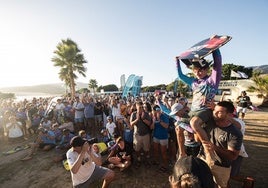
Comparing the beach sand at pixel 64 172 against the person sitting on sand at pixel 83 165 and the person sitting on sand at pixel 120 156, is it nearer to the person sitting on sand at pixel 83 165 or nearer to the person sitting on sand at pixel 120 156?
the person sitting on sand at pixel 120 156

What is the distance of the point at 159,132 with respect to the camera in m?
6.34

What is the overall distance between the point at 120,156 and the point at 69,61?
26.6 meters

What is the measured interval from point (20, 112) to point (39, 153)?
4966mm

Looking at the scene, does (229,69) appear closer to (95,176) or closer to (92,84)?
(92,84)

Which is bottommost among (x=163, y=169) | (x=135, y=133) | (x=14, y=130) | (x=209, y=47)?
(x=163, y=169)

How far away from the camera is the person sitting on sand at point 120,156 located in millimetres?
6120

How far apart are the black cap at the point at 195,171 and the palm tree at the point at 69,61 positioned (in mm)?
30216

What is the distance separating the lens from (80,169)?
4152mm

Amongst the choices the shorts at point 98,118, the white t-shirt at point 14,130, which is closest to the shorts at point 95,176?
the shorts at point 98,118

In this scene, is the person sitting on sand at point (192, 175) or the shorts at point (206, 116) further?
the shorts at point (206, 116)

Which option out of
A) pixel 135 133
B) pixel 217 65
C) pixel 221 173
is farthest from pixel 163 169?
pixel 217 65

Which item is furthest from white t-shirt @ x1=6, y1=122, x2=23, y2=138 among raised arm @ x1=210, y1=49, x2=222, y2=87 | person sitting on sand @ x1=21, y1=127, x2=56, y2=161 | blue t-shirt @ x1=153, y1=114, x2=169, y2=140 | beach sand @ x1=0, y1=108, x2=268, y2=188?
raised arm @ x1=210, y1=49, x2=222, y2=87

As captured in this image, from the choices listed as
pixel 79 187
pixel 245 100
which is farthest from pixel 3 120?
pixel 245 100

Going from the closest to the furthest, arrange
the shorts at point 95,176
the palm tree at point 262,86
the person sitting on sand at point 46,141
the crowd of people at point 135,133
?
the crowd of people at point 135,133 < the shorts at point 95,176 < the person sitting on sand at point 46,141 < the palm tree at point 262,86
